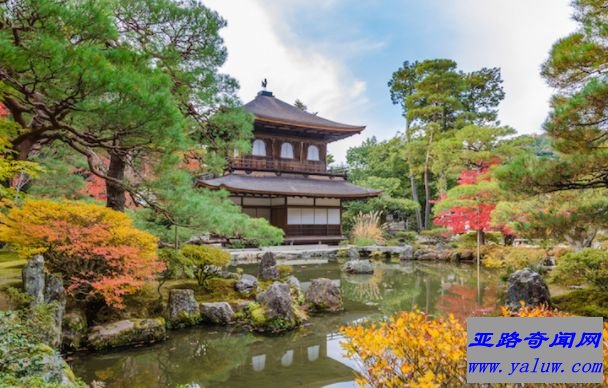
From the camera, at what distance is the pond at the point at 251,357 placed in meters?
3.65

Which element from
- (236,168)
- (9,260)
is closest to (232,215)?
(9,260)

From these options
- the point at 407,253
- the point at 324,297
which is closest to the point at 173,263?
the point at 324,297

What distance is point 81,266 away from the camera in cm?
466

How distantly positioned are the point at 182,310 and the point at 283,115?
1274cm

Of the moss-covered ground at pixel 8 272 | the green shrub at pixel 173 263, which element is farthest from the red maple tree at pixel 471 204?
the moss-covered ground at pixel 8 272

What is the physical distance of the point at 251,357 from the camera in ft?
14.1

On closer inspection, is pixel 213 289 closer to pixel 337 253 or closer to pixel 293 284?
pixel 293 284

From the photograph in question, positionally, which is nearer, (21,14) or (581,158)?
(21,14)

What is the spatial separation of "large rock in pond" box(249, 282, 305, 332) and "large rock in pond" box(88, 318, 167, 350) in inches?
51.1

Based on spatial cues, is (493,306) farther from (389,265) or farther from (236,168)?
(236,168)

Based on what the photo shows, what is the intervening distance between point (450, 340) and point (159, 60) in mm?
5594

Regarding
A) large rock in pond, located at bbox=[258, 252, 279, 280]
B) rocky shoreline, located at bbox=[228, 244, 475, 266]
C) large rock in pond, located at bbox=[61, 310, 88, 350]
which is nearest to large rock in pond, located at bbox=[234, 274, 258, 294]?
large rock in pond, located at bbox=[258, 252, 279, 280]

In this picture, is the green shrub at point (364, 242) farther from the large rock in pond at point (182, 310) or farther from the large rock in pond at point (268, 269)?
the large rock in pond at point (182, 310)

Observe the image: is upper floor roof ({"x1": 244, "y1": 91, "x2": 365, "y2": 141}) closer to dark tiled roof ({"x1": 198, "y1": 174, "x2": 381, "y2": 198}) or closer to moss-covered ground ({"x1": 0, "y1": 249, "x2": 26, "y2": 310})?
dark tiled roof ({"x1": 198, "y1": 174, "x2": 381, "y2": 198})
